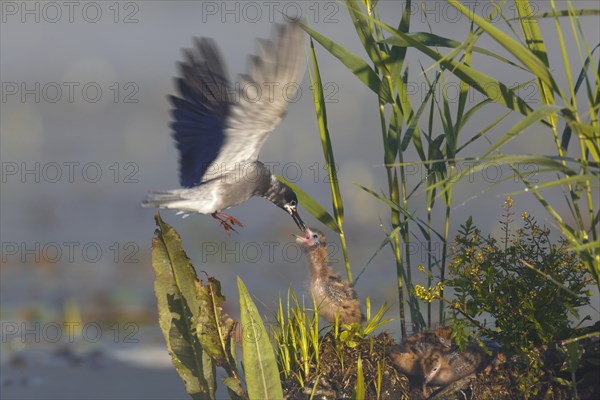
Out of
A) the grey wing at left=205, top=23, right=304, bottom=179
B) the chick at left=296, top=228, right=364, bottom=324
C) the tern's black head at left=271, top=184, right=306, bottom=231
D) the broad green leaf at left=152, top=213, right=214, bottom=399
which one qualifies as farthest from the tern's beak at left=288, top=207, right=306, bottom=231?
the broad green leaf at left=152, top=213, right=214, bottom=399

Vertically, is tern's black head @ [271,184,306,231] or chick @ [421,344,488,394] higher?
tern's black head @ [271,184,306,231]

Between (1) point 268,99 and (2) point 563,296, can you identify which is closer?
(2) point 563,296

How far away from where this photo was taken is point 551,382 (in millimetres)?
3744

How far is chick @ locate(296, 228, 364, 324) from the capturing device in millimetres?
4367

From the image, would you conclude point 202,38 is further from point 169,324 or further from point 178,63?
point 169,324

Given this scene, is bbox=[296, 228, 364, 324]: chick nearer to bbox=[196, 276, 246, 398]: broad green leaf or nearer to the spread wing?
bbox=[196, 276, 246, 398]: broad green leaf

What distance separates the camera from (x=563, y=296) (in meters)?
3.74

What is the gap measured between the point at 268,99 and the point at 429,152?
42.4 inches

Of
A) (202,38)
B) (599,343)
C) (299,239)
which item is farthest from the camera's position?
(299,239)

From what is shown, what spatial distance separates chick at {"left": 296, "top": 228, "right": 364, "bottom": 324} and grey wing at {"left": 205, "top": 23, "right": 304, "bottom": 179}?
0.68 metres

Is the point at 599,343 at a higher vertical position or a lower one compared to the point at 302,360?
higher

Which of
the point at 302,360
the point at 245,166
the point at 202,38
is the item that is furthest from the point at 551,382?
the point at 202,38

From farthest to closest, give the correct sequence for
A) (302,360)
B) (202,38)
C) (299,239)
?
(299,239)
(302,360)
(202,38)

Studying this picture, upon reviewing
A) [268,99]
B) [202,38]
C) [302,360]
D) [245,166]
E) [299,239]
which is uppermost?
[202,38]
